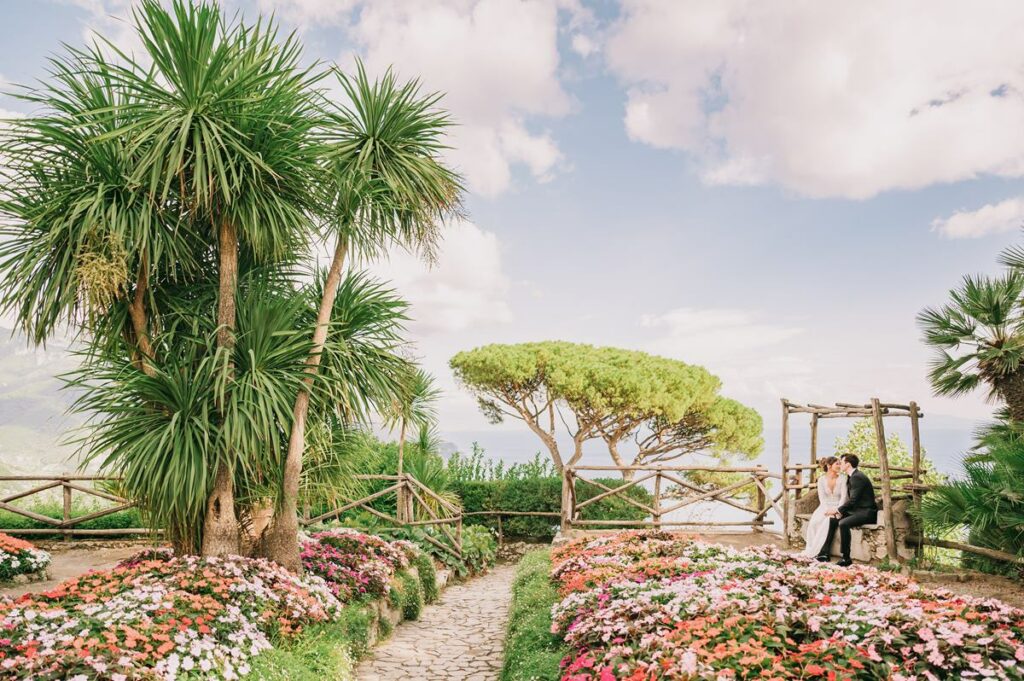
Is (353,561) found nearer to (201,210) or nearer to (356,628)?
(356,628)

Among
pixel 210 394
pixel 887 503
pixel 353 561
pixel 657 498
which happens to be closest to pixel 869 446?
pixel 657 498

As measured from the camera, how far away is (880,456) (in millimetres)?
9125

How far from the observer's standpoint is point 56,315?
6.38m

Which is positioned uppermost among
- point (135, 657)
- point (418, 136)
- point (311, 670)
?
point (418, 136)

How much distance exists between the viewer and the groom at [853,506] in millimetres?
8422

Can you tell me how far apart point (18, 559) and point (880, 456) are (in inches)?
431

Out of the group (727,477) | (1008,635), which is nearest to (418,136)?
(1008,635)

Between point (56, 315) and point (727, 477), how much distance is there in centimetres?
2056

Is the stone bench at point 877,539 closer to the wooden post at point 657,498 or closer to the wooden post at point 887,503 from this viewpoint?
the wooden post at point 887,503

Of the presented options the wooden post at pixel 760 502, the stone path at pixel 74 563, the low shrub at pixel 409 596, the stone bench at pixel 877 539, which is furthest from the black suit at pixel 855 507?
the stone path at pixel 74 563

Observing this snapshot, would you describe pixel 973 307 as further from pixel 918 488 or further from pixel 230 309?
pixel 230 309

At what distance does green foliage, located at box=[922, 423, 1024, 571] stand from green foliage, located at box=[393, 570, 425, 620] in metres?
5.75

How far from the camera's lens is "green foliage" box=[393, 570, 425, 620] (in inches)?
321

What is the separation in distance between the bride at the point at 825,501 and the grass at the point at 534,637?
351 cm
